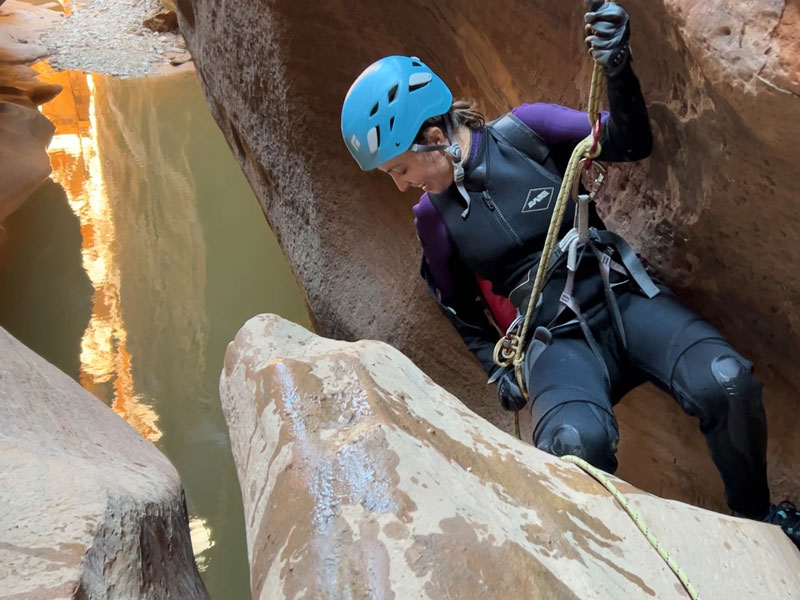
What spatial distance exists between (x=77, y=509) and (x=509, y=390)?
969mm

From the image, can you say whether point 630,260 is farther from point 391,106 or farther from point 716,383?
point 391,106

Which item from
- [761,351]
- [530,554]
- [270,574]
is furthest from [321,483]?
[761,351]

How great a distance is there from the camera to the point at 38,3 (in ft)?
40.4

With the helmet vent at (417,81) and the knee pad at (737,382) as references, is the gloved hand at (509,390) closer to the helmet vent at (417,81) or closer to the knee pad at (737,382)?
the knee pad at (737,382)

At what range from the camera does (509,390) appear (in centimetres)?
175

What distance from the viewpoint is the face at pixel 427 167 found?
1602mm

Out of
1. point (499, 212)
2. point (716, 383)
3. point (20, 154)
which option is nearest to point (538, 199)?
point (499, 212)

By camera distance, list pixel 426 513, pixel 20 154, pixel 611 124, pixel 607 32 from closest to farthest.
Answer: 1. pixel 426 513
2. pixel 607 32
3. pixel 611 124
4. pixel 20 154

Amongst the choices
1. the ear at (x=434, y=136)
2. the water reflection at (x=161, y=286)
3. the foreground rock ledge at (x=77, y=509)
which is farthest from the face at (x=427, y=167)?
the water reflection at (x=161, y=286)

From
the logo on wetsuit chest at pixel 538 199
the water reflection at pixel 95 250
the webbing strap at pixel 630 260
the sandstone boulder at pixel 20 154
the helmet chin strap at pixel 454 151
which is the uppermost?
the helmet chin strap at pixel 454 151

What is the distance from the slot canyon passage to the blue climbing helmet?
422 mm

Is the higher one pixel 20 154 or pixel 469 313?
pixel 469 313

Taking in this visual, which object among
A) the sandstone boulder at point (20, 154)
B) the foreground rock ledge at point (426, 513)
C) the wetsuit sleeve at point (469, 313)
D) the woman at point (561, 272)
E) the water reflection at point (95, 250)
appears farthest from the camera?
the sandstone boulder at point (20, 154)

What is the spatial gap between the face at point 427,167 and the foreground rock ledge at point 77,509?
0.83 meters
